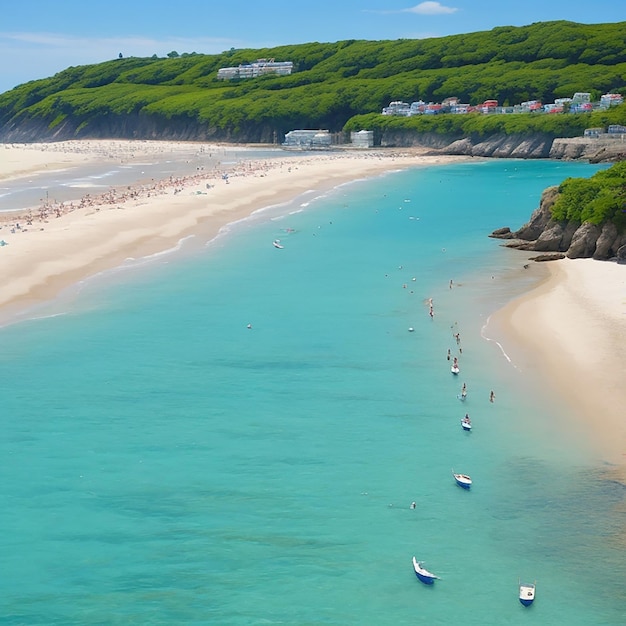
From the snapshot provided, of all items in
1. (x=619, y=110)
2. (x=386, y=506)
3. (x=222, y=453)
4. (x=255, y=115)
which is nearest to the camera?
(x=386, y=506)

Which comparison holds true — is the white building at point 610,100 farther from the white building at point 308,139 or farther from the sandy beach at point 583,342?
the sandy beach at point 583,342

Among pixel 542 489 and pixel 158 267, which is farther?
pixel 158 267

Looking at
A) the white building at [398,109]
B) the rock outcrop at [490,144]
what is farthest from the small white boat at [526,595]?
the white building at [398,109]

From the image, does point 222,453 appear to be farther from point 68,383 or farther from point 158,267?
point 158,267

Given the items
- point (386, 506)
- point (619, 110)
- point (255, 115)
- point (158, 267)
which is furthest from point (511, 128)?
point (386, 506)

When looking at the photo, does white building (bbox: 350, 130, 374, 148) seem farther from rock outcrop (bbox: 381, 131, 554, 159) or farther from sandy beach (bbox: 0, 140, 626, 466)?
sandy beach (bbox: 0, 140, 626, 466)

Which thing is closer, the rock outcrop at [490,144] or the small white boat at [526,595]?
the small white boat at [526,595]
